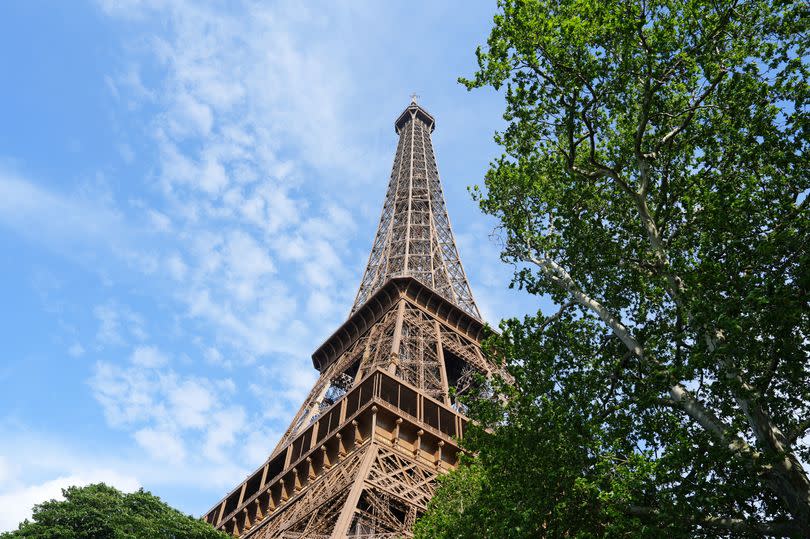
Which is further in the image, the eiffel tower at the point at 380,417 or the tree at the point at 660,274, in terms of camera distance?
the eiffel tower at the point at 380,417

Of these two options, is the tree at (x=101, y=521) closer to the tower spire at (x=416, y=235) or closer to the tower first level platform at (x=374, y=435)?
the tower first level platform at (x=374, y=435)

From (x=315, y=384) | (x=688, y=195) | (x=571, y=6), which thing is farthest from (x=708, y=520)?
(x=315, y=384)

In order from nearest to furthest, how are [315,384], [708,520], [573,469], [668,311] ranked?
[708,520] → [573,469] → [668,311] → [315,384]

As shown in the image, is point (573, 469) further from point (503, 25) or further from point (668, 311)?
point (503, 25)

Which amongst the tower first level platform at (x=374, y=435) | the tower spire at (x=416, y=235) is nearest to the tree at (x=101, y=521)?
the tower first level platform at (x=374, y=435)

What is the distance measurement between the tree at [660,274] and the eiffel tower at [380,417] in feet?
20.4

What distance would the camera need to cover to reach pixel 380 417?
26859 millimetres

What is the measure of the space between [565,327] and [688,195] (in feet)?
11.4

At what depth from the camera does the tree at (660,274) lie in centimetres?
1027

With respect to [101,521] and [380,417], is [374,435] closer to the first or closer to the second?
[380,417]

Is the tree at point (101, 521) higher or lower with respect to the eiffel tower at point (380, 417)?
lower

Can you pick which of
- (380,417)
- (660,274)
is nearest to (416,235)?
(380,417)

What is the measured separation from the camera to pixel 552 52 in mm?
13281

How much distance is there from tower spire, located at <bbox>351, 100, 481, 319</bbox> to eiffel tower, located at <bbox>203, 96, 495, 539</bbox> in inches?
6.2
